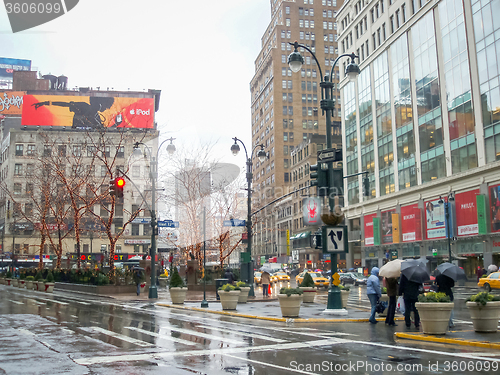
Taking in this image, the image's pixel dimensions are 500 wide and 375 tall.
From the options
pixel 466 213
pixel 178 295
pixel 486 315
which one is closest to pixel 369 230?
pixel 466 213

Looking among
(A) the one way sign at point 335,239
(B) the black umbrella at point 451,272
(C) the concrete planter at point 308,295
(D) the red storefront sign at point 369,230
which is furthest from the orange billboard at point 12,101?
(B) the black umbrella at point 451,272

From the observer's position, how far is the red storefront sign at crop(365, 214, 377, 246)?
68.6 meters

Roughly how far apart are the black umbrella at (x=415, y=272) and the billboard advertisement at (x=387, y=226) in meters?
50.8

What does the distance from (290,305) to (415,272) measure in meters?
5.65

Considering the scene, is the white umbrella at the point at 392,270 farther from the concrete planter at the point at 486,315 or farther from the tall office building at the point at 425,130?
the tall office building at the point at 425,130

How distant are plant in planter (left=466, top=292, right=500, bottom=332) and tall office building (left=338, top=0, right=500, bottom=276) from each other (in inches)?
1432

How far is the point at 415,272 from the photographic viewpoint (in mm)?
13531

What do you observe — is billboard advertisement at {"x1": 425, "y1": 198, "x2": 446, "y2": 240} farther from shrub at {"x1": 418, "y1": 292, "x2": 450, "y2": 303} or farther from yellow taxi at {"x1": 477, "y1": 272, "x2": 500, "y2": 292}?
shrub at {"x1": 418, "y1": 292, "x2": 450, "y2": 303}

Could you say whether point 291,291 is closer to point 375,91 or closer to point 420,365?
point 420,365

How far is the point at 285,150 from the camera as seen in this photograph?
408ft

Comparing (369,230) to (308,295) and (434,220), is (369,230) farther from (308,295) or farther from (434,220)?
(308,295)

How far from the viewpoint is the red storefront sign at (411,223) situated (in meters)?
57.0

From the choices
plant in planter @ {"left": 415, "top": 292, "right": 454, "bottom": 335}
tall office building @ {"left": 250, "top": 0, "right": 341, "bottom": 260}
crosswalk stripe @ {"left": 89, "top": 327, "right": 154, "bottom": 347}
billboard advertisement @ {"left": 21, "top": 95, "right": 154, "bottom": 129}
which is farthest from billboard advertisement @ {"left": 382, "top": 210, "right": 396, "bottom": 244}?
tall office building @ {"left": 250, "top": 0, "right": 341, "bottom": 260}

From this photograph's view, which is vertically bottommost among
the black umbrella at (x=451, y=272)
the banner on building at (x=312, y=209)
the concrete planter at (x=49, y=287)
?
the concrete planter at (x=49, y=287)
